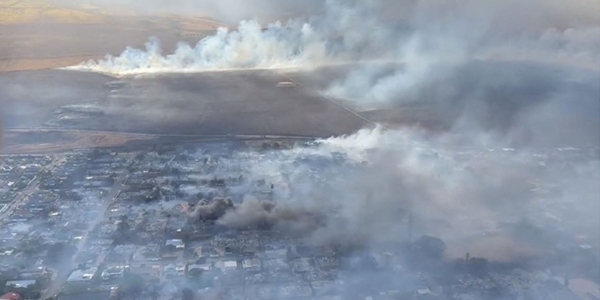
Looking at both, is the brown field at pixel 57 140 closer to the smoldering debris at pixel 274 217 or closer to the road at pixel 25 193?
the road at pixel 25 193

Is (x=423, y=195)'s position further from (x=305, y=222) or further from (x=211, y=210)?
(x=211, y=210)

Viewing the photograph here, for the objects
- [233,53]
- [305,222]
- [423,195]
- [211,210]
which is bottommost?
[211,210]

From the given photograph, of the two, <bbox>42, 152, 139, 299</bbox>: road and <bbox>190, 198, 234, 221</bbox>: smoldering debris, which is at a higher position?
<bbox>190, 198, 234, 221</bbox>: smoldering debris

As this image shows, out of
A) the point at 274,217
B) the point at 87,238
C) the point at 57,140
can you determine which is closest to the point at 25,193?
the point at 87,238

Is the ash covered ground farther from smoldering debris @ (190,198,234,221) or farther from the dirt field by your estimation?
the dirt field

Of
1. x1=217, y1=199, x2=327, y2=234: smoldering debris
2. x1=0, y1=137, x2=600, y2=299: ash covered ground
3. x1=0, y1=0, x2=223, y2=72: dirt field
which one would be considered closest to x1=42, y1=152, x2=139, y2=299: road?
x1=0, y1=137, x2=600, y2=299: ash covered ground

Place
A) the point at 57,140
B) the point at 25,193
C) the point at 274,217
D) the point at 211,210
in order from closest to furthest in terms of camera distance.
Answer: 1. the point at 274,217
2. the point at 211,210
3. the point at 25,193
4. the point at 57,140

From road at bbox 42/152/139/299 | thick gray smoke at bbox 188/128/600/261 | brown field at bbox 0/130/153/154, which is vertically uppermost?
thick gray smoke at bbox 188/128/600/261

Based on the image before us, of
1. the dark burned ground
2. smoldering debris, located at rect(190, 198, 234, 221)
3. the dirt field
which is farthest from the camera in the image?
the dirt field
